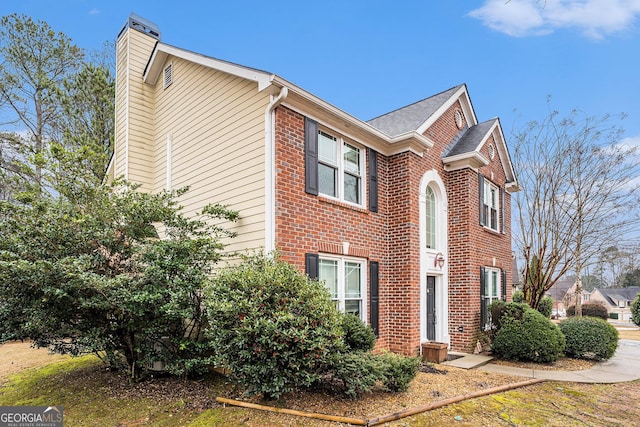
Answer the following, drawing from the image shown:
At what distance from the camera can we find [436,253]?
10992 mm

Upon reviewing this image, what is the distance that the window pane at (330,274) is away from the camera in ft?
27.0

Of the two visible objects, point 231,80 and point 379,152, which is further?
point 379,152

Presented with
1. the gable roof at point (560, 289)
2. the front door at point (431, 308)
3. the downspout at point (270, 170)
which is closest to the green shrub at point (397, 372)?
the downspout at point (270, 170)

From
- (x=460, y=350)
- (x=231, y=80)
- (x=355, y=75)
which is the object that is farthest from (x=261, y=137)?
(x=355, y=75)

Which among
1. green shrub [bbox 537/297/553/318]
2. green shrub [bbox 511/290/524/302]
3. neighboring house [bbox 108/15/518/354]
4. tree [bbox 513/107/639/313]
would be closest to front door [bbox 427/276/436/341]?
neighboring house [bbox 108/15/518/354]

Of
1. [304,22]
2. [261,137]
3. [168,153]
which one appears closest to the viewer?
[261,137]

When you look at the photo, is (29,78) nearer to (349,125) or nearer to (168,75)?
(168,75)

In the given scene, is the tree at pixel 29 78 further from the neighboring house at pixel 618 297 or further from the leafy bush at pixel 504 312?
the neighboring house at pixel 618 297

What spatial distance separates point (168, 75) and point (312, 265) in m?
6.78

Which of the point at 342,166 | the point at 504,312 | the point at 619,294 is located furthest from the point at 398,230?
the point at 619,294

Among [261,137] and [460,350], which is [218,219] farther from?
[460,350]

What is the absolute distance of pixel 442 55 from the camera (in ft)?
48.1

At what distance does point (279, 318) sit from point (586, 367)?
856cm

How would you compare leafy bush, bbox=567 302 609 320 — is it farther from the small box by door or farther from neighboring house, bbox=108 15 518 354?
the small box by door
